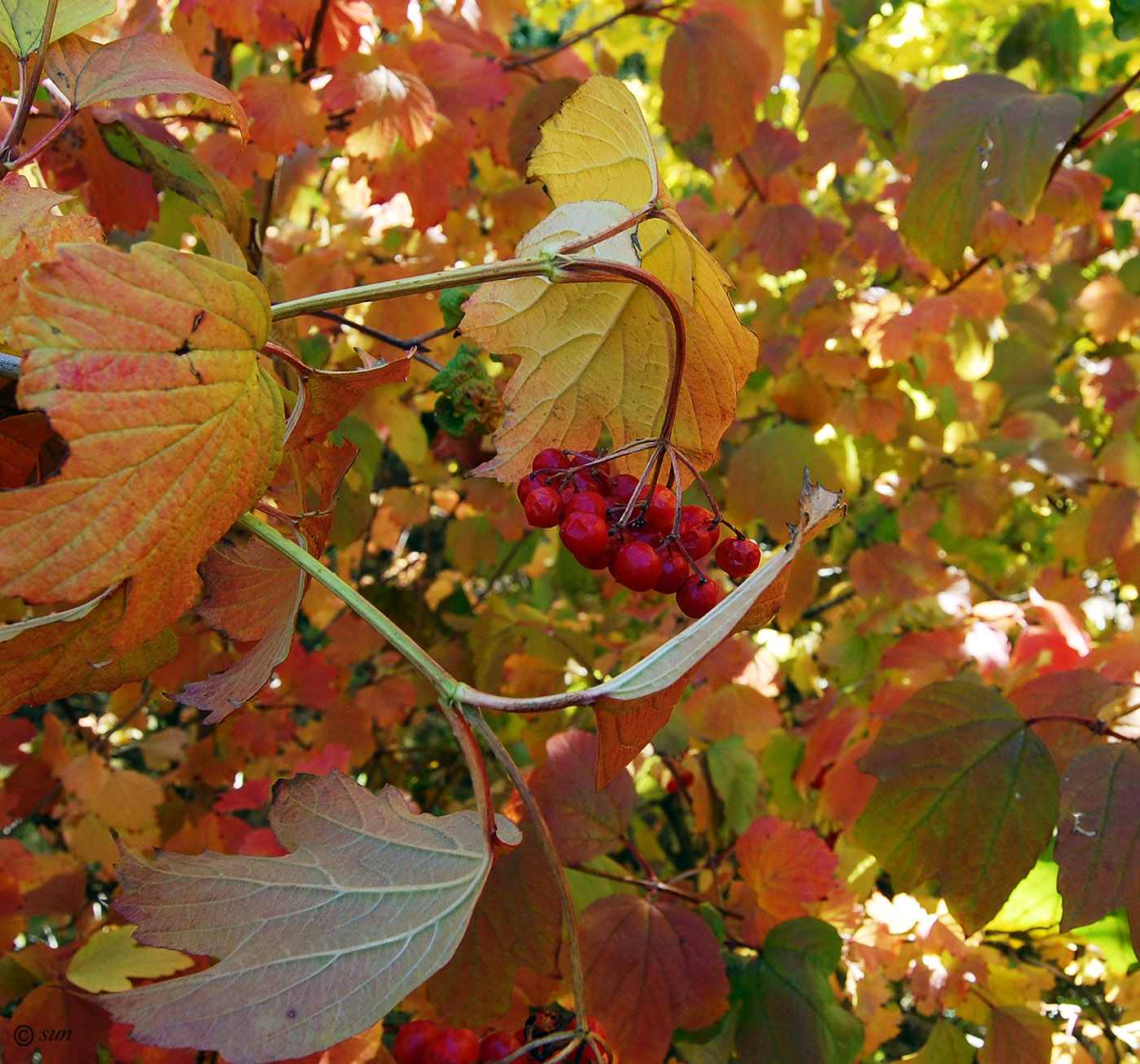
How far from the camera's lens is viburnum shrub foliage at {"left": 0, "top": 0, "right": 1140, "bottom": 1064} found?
598 mm

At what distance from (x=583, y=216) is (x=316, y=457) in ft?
1.10

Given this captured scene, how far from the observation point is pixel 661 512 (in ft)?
2.93

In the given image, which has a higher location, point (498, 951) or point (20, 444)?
point (20, 444)

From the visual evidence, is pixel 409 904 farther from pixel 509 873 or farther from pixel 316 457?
pixel 509 873

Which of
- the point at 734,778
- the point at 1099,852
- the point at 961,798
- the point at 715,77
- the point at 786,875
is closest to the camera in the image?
the point at 1099,852

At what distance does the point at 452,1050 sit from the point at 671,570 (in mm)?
487

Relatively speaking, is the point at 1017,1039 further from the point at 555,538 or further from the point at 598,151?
the point at 555,538

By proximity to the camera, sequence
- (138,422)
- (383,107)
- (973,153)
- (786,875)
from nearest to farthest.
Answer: (138,422) < (786,875) < (383,107) < (973,153)

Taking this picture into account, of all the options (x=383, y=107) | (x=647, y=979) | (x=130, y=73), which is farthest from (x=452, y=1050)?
(x=383, y=107)

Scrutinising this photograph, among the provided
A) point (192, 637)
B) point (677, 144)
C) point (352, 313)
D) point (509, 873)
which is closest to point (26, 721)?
point (192, 637)

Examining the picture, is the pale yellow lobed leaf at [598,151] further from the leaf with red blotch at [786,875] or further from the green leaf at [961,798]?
the leaf with red blotch at [786,875]

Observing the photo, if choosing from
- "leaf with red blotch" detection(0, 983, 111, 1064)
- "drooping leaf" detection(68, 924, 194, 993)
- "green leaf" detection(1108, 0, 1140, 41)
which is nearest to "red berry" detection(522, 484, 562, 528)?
"drooping leaf" detection(68, 924, 194, 993)

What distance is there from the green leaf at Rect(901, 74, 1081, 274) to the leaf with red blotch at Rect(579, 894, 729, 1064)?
4.43ft

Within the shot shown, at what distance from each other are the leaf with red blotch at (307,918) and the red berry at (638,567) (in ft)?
0.78
